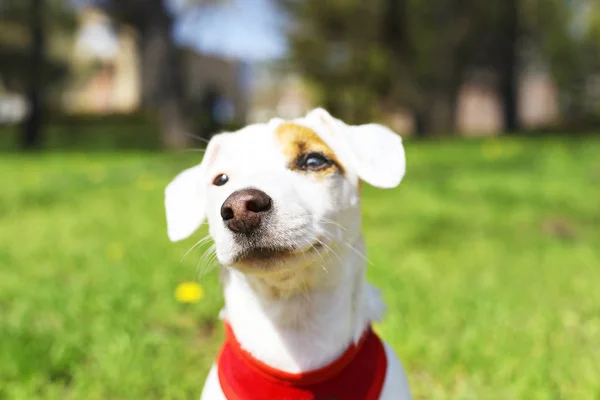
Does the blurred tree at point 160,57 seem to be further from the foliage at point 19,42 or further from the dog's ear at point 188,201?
the dog's ear at point 188,201

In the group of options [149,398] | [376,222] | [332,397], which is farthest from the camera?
[376,222]

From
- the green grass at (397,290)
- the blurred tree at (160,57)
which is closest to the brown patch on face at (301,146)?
the green grass at (397,290)

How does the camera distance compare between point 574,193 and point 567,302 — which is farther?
point 574,193

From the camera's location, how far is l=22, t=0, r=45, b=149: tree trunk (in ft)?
61.7

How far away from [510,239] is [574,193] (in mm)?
2147

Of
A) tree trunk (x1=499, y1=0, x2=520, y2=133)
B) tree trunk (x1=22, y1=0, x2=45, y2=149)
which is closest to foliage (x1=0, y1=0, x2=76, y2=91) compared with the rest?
tree trunk (x1=22, y1=0, x2=45, y2=149)

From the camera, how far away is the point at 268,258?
1.88 meters

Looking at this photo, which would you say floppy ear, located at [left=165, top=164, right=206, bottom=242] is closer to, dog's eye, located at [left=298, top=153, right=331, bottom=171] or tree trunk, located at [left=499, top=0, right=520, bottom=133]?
dog's eye, located at [left=298, top=153, right=331, bottom=171]

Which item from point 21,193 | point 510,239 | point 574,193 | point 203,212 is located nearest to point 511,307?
point 510,239

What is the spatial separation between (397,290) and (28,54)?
1927 cm

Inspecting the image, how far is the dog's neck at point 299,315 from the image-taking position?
2.07 meters

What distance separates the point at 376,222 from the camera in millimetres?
6129

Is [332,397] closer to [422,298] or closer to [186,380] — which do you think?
[186,380]

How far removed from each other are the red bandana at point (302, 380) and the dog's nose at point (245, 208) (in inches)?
19.6
